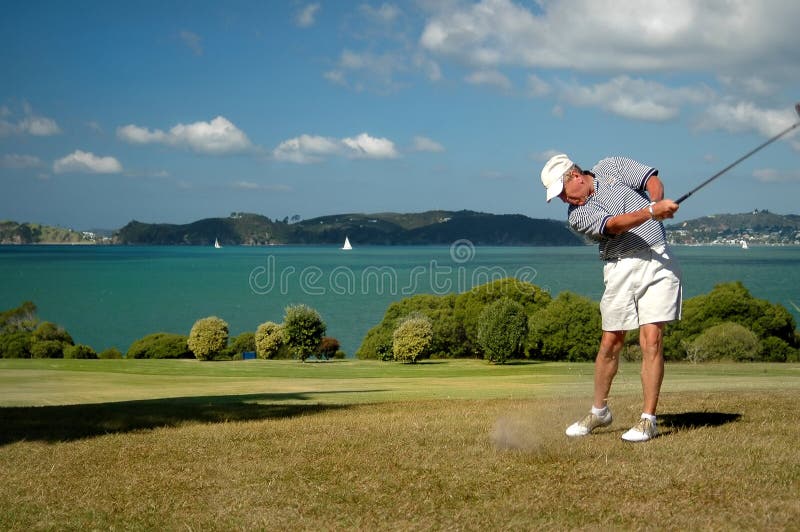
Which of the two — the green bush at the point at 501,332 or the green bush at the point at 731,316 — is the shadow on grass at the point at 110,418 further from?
the green bush at the point at 731,316

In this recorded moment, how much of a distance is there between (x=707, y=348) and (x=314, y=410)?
4271 cm

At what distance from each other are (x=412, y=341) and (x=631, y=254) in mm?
48515

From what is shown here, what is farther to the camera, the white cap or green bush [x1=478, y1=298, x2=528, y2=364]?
green bush [x1=478, y1=298, x2=528, y2=364]

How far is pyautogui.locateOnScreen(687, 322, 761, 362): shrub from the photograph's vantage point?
161ft

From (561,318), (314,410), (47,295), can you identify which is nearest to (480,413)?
(314,410)

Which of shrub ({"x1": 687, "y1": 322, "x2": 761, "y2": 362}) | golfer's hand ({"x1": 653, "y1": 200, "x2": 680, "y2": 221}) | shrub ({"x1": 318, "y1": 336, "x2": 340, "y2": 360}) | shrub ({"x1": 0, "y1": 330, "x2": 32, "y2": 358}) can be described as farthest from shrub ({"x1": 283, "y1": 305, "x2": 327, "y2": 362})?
golfer's hand ({"x1": 653, "y1": 200, "x2": 680, "y2": 221})

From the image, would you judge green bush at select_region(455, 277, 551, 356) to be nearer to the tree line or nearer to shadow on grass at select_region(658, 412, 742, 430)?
the tree line

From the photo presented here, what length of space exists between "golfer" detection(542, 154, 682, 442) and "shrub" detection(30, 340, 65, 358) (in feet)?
192

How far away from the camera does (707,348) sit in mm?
49594

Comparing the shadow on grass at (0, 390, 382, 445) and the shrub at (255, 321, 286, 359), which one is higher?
the shadow on grass at (0, 390, 382, 445)

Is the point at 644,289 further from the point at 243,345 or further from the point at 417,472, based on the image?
the point at 243,345

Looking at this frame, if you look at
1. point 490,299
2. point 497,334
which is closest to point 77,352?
point 497,334

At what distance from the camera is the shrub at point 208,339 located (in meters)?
59.4

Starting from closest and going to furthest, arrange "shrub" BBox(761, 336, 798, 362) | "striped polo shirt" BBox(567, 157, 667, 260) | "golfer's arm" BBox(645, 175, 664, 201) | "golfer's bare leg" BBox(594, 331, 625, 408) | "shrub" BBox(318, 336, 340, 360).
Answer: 1. "striped polo shirt" BBox(567, 157, 667, 260)
2. "golfer's arm" BBox(645, 175, 664, 201)
3. "golfer's bare leg" BBox(594, 331, 625, 408)
4. "shrub" BBox(761, 336, 798, 362)
5. "shrub" BBox(318, 336, 340, 360)
